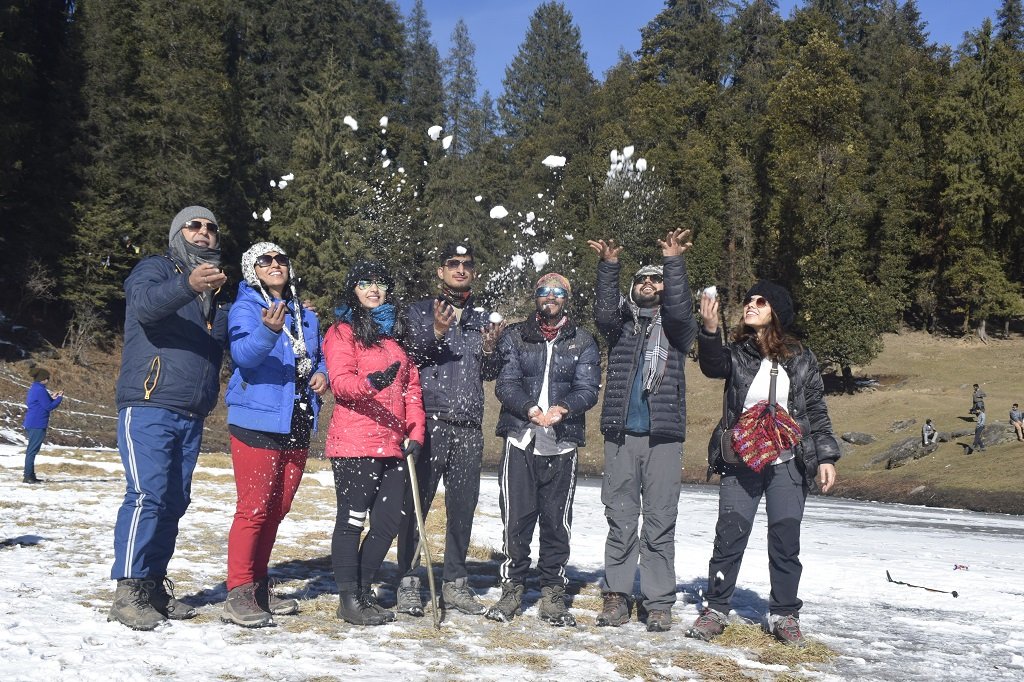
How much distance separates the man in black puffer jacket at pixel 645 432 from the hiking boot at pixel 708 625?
0.78ft

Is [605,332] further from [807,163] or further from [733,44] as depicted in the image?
[733,44]

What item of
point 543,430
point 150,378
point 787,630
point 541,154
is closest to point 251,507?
point 150,378

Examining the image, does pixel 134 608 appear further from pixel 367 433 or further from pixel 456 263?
pixel 456 263

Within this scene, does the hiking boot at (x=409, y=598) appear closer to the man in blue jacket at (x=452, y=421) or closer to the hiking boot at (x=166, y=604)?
the man in blue jacket at (x=452, y=421)

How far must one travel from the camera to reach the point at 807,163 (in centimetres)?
4725

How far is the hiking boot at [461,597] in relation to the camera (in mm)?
6426

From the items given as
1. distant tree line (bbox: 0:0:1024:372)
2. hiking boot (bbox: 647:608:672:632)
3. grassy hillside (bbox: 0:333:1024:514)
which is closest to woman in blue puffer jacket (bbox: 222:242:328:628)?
hiking boot (bbox: 647:608:672:632)

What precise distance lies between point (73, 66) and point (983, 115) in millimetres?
48953

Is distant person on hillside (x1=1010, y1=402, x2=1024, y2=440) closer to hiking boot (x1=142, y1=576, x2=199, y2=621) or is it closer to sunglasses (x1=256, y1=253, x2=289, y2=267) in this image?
sunglasses (x1=256, y1=253, x2=289, y2=267)

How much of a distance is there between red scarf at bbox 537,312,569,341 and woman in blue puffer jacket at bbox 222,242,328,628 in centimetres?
165

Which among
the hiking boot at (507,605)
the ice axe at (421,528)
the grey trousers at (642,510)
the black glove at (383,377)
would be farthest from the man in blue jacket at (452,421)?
the grey trousers at (642,510)

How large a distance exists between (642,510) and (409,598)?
172cm

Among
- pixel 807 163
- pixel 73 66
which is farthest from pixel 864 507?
pixel 73 66

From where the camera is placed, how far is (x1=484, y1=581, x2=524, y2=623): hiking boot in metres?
6.25
